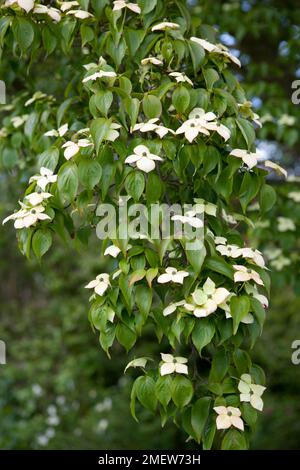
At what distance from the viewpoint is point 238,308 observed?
127cm

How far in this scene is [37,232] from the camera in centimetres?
140

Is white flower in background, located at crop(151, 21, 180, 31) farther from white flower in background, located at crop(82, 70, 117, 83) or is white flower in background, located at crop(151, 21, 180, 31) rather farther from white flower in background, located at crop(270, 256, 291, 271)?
white flower in background, located at crop(270, 256, 291, 271)

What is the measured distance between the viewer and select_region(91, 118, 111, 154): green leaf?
1.35 meters

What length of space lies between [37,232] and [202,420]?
0.60 metres

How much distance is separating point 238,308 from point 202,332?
0.10 metres

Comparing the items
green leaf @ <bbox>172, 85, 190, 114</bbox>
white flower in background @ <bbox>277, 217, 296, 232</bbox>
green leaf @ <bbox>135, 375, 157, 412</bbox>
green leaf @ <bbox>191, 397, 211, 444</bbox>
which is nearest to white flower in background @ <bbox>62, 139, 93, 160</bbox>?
green leaf @ <bbox>172, 85, 190, 114</bbox>

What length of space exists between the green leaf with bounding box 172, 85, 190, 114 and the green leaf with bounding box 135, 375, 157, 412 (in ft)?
2.14

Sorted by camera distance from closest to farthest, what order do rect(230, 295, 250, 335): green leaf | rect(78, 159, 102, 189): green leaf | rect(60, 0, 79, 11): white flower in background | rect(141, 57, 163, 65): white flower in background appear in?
rect(230, 295, 250, 335): green leaf, rect(78, 159, 102, 189): green leaf, rect(141, 57, 163, 65): white flower in background, rect(60, 0, 79, 11): white flower in background

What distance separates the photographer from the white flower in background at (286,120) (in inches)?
99.4

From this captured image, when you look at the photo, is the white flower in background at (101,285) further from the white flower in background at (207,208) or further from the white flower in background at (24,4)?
the white flower in background at (24,4)

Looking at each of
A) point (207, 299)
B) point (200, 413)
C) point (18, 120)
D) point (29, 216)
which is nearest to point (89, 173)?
point (29, 216)

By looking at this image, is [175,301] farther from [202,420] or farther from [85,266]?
[85,266]

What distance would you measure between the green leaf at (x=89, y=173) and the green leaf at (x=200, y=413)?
1.89 feet

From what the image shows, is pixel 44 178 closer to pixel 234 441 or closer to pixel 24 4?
pixel 24 4
